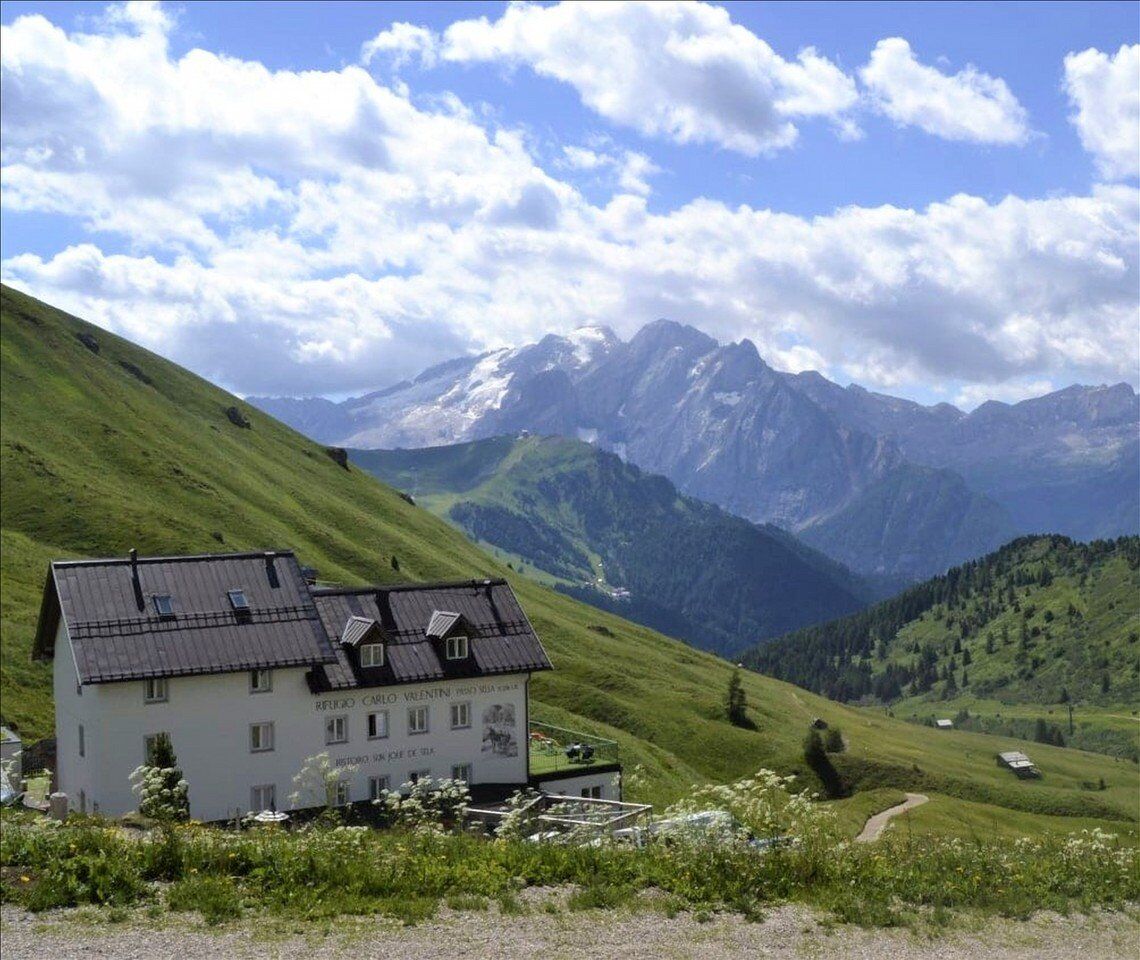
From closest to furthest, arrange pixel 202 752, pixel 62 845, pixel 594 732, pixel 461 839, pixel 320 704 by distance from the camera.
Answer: pixel 62 845 < pixel 461 839 < pixel 202 752 < pixel 320 704 < pixel 594 732

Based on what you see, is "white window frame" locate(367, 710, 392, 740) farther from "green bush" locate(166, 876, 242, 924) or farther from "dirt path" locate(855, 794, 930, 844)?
"dirt path" locate(855, 794, 930, 844)

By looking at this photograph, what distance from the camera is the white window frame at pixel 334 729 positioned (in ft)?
178

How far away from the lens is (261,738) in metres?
52.3

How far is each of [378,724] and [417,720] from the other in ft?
7.74

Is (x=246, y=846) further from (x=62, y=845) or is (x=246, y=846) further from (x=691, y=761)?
(x=691, y=761)

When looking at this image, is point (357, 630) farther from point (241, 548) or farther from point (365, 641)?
point (241, 548)

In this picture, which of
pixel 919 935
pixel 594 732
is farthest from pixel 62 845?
pixel 594 732

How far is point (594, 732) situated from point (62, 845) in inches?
3117

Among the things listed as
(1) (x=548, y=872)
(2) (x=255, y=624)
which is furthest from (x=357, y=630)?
(1) (x=548, y=872)

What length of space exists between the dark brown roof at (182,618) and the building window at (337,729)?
3222 millimetres

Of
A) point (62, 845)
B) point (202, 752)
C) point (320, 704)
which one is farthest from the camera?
point (320, 704)

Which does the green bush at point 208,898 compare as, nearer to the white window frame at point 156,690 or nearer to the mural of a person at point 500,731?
the white window frame at point 156,690

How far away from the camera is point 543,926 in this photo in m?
20.4

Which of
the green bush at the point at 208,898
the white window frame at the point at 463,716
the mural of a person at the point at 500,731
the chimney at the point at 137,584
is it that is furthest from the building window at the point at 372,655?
the green bush at the point at 208,898
